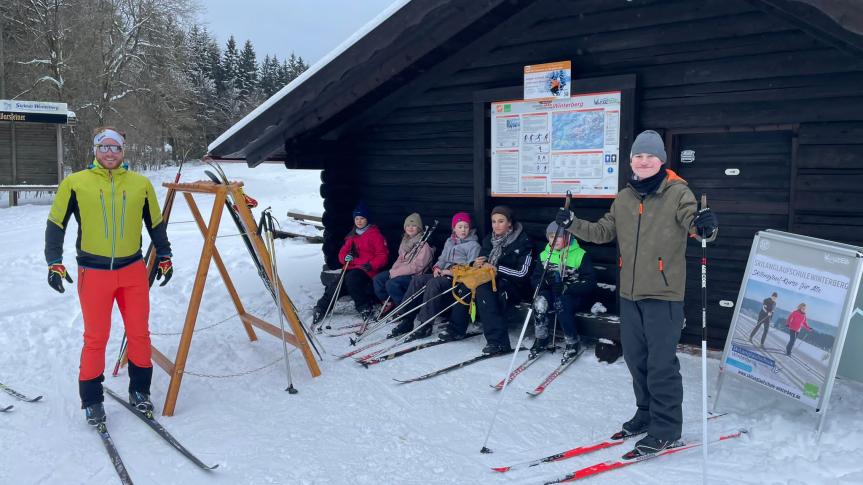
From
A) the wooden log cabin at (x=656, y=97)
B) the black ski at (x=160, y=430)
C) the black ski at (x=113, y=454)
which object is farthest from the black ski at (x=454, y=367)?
→ the black ski at (x=113, y=454)

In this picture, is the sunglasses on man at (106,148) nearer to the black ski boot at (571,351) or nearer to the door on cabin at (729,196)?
the black ski boot at (571,351)

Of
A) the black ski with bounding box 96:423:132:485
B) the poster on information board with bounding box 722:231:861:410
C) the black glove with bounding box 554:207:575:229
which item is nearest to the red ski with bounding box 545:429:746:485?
the poster on information board with bounding box 722:231:861:410

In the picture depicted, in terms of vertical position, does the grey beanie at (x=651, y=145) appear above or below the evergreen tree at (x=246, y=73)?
below

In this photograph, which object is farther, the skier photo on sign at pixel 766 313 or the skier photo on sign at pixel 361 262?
the skier photo on sign at pixel 361 262

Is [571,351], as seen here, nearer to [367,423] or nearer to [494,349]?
[494,349]

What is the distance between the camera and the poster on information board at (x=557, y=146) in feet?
18.2

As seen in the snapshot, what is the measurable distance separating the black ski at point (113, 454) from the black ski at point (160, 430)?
9.8 inches

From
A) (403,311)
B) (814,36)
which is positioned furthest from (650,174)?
(403,311)

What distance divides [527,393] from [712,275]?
2.13m

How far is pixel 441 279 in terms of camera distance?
6.04 metres

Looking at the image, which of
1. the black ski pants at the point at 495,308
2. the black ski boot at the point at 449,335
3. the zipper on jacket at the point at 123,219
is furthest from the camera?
the black ski boot at the point at 449,335

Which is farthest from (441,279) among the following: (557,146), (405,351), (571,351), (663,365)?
(663,365)

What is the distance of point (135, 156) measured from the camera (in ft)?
90.2

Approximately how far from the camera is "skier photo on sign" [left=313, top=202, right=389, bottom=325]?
6832 millimetres
